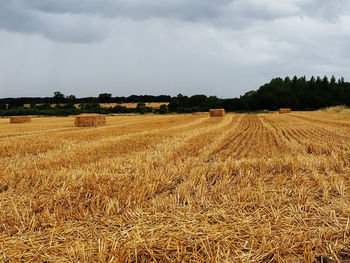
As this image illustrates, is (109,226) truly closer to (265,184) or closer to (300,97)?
(265,184)

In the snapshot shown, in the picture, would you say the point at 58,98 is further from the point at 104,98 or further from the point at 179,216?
the point at 179,216

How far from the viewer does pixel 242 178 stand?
3.90 metres

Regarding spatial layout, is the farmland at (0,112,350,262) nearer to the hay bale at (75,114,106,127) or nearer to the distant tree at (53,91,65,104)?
the hay bale at (75,114,106,127)

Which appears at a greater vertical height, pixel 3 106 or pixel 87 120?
pixel 3 106

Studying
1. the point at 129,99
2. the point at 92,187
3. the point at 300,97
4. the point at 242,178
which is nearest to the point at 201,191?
the point at 242,178

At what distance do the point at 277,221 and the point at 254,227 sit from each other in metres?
0.27

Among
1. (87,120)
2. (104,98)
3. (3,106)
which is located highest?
(104,98)

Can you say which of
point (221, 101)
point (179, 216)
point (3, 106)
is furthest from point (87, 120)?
point (221, 101)

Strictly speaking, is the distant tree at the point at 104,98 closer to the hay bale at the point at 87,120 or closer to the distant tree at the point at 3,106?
the distant tree at the point at 3,106

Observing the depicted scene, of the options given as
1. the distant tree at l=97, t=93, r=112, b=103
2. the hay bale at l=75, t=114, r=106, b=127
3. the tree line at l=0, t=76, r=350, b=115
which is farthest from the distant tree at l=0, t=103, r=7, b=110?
the hay bale at l=75, t=114, r=106, b=127

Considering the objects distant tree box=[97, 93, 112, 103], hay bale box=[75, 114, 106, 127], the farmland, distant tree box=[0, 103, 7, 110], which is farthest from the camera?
distant tree box=[97, 93, 112, 103]

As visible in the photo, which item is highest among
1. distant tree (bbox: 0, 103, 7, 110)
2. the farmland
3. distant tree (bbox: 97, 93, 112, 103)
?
distant tree (bbox: 97, 93, 112, 103)

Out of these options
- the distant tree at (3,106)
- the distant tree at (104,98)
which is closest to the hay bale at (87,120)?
the distant tree at (3,106)

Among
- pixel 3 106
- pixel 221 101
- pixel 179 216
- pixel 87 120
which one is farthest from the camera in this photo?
pixel 221 101
